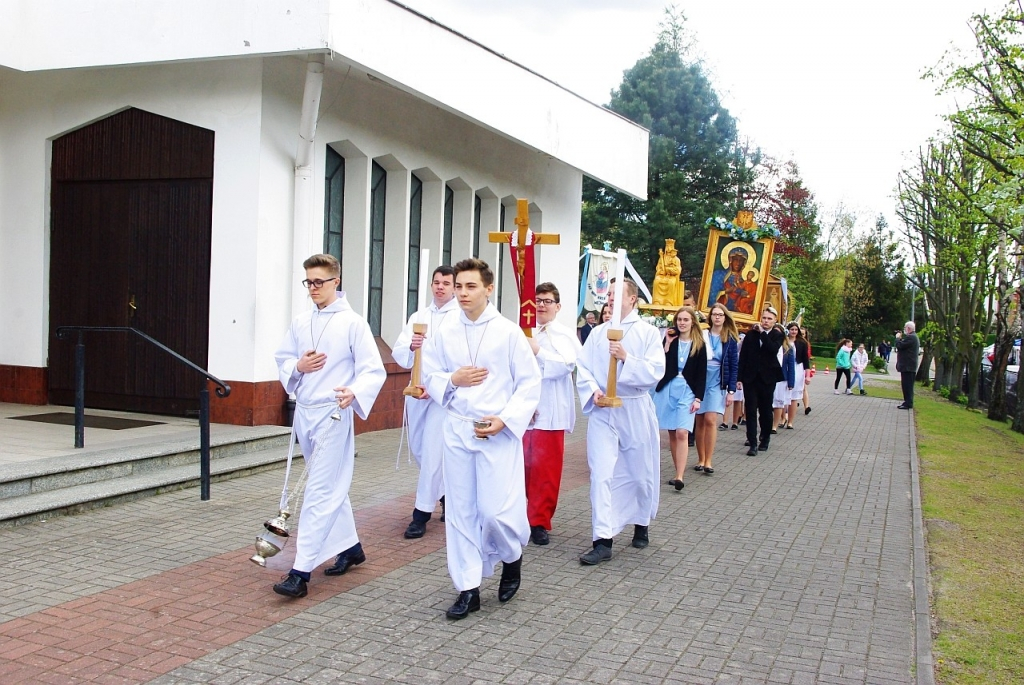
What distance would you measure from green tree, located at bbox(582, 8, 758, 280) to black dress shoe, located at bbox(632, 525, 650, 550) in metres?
31.6

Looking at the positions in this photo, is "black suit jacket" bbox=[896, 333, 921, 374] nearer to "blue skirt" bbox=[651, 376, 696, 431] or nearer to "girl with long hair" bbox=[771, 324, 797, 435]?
"girl with long hair" bbox=[771, 324, 797, 435]

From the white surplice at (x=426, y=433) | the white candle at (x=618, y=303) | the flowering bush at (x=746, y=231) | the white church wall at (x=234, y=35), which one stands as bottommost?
the white surplice at (x=426, y=433)

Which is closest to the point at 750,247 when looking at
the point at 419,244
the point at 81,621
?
the point at 419,244

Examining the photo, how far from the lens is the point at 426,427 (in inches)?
315

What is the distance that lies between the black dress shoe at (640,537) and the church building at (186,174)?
5.32 metres

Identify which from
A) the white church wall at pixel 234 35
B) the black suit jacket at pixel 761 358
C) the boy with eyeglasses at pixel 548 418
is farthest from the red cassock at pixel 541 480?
the black suit jacket at pixel 761 358

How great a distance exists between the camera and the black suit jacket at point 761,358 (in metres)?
13.9

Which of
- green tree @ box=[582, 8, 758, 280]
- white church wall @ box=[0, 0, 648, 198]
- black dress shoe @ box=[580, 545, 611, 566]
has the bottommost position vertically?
black dress shoe @ box=[580, 545, 611, 566]

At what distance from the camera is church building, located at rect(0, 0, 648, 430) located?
1118 cm

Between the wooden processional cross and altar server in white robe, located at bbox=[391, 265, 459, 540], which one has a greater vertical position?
the wooden processional cross

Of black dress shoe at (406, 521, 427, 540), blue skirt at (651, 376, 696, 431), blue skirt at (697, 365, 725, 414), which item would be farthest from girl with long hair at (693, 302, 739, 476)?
black dress shoe at (406, 521, 427, 540)

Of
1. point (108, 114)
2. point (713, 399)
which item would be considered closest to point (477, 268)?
point (713, 399)

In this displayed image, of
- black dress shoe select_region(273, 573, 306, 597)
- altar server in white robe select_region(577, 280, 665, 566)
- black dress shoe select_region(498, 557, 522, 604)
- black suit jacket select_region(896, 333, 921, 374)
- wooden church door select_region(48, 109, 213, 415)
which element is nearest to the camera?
black dress shoe select_region(273, 573, 306, 597)

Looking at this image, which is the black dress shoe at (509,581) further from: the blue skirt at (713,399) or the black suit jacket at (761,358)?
the black suit jacket at (761,358)
